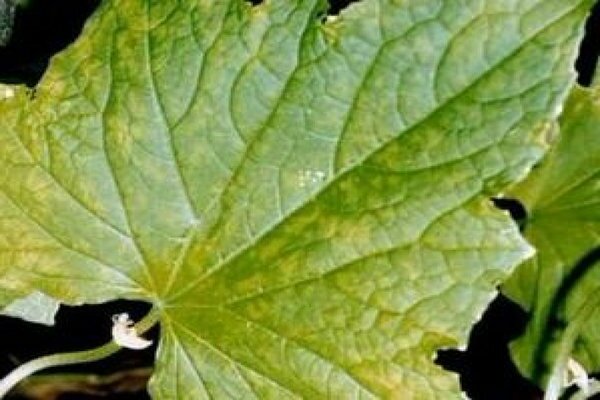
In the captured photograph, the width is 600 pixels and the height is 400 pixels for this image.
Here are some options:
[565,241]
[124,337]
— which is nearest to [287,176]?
[124,337]

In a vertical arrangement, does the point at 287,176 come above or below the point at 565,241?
above

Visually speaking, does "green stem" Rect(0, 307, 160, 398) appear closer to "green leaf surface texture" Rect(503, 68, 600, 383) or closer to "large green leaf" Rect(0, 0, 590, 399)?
"large green leaf" Rect(0, 0, 590, 399)

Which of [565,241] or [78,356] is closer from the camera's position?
[78,356]

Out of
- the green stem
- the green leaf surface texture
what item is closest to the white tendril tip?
the green stem

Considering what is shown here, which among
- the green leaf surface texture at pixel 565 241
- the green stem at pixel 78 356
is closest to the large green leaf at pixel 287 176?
the green stem at pixel 78 356

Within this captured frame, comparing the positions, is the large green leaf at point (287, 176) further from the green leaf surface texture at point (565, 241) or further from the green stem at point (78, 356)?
the green leaf surface texture at point (565, 241)

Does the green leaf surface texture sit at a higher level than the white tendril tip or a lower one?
lower

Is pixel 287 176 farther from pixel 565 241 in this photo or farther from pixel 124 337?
pixel 565 241
